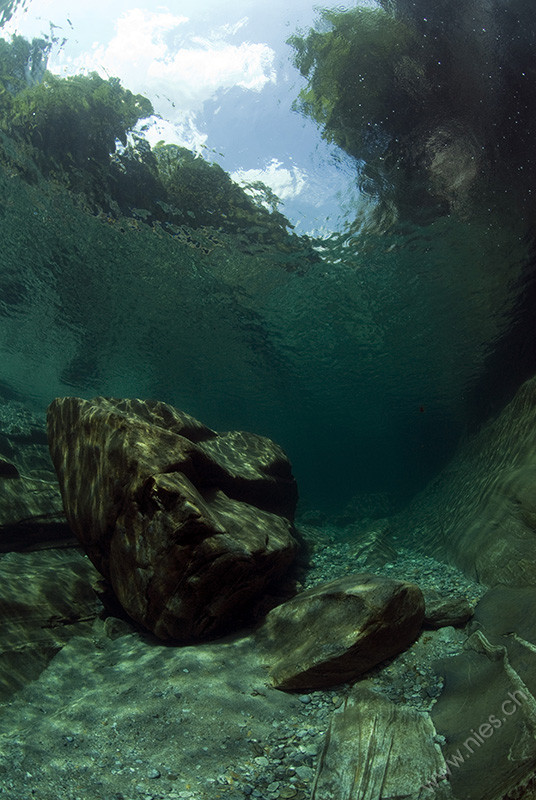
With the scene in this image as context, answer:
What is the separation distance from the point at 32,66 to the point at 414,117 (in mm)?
8729

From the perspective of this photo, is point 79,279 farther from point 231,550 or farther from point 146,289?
point 231,550

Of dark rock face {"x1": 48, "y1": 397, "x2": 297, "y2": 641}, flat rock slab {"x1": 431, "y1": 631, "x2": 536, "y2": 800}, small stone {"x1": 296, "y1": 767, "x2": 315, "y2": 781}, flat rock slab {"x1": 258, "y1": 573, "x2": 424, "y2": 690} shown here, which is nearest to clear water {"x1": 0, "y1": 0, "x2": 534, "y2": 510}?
dark rock face {"x1": 48, "y1": 397, "x2": 297, "y2": 641}

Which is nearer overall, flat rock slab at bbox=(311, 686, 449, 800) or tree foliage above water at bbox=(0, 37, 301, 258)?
flat rock slab at bbox=(311, 686, 449, 800)

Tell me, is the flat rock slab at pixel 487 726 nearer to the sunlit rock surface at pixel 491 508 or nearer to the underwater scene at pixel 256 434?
the underwater scene at pixel 256 434

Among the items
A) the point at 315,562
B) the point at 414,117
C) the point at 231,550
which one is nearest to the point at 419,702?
the point at 231,550

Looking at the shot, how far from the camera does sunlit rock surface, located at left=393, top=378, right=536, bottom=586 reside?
596 centimetres

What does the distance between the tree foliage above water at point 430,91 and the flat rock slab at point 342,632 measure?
31.3ft

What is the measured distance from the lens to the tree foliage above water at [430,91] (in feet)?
22.7

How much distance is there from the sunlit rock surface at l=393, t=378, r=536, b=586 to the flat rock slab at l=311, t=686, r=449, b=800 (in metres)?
3.75

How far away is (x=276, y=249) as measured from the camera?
12602 mm

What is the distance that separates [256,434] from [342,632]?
6.64 meters

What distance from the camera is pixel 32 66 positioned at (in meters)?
8.22

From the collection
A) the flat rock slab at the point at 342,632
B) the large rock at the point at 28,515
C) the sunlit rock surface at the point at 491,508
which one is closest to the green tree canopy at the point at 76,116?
the large rock at the point at 28,515

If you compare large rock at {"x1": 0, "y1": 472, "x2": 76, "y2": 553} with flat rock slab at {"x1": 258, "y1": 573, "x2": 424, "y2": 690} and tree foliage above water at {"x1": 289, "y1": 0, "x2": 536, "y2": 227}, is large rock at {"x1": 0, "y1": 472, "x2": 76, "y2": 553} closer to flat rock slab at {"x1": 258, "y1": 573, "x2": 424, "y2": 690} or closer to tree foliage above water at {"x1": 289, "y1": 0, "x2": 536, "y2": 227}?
flat rock slab at {"x1": 258, "y1": 573, "x2": 424, "y2": 690}
